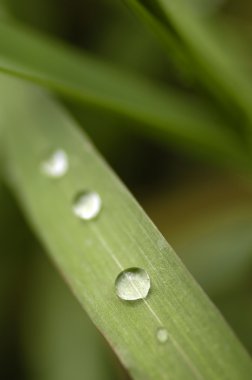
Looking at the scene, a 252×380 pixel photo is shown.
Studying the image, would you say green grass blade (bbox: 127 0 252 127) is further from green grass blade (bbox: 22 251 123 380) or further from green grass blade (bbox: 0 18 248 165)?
green grass blade (bbox: 22 251 123 380)

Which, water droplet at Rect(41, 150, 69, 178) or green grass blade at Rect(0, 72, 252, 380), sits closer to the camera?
green grass blade at Rect(0, 72, 252, 380)

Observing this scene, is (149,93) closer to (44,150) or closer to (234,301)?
(44,150)

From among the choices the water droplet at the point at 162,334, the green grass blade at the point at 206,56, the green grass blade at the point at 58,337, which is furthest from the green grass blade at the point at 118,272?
the green grass blade at the point at 58,337

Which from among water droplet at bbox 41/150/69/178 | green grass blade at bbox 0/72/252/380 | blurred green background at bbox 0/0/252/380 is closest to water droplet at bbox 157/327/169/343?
green grass blade at bbox 0/72/252/380

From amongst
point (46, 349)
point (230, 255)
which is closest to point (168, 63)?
point (230, 255)

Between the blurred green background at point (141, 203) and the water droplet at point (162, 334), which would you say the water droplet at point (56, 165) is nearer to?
the blurred green background at point (141, 203)
